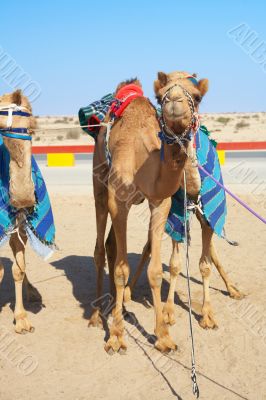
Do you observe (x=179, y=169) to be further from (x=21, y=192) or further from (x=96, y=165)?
(x=96, y=165)

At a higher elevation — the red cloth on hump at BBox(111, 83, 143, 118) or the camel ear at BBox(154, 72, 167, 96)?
the camel ear at BBox(154, 72, 167, 96)

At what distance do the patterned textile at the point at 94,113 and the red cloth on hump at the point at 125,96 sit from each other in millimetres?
407

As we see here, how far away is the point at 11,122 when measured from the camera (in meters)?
4.50

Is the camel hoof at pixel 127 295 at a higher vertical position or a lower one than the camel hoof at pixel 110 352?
lower

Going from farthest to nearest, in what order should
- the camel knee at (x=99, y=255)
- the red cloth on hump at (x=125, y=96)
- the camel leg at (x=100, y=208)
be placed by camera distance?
the camel knee at (x=99, y=255) < the camel leg at (x=100, y=208) < the red cloth on hump at (x=125, y=96)

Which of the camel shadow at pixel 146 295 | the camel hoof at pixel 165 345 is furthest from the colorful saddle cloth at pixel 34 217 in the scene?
the camel hoof at pixel 165 345

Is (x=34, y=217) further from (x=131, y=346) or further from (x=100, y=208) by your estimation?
(x=131, y=346)

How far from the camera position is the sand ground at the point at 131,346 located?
4219 millimetres

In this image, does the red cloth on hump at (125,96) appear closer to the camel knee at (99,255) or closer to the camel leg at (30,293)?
the camel knee at (99,255)

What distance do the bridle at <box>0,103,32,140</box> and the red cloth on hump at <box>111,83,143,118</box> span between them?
0.96m

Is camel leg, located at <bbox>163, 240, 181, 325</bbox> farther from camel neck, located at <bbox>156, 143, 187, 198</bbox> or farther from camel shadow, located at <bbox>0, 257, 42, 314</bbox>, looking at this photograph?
camel neck, located at <bbox>156, 143, 187, 198</bbox>

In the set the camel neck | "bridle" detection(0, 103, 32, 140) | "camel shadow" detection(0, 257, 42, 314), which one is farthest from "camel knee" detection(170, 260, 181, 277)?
"bridle" detection(0, 103, 32, 140)

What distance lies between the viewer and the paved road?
14008 mm

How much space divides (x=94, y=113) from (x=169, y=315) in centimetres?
234
